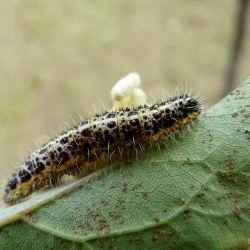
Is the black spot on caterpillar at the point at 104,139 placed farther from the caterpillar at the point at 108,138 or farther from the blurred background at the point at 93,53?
the blurred background at the point at 93,53

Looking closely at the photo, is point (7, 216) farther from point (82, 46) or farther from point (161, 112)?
point (82, 46)

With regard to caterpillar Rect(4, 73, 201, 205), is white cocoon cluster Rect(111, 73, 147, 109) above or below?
above

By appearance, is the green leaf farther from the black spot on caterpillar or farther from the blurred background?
the blurred background

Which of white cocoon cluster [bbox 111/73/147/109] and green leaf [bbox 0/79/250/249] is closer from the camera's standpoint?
green leaf [bbox 0/79/250/249]

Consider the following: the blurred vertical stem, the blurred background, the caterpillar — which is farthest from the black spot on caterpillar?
the blurred background

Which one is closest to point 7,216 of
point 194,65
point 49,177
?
point 49,177

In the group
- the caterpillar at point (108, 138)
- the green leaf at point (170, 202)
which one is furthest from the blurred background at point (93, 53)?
the green leaf at point (170, 202)
